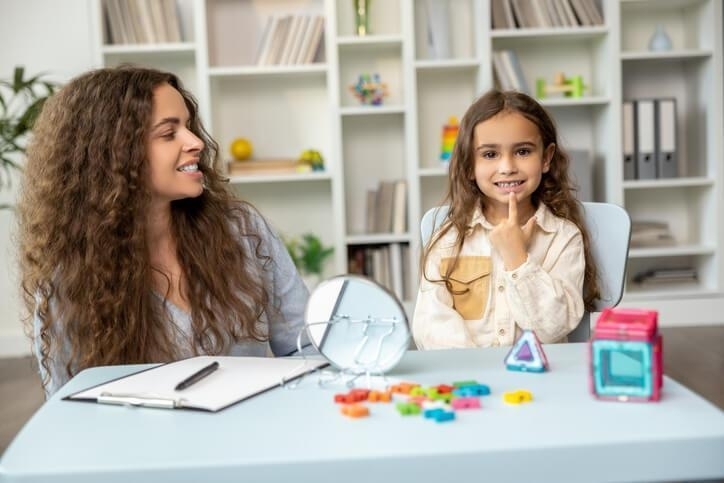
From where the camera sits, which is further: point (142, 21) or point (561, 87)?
point (561, 87)

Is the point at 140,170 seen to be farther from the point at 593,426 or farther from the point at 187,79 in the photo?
the point at 187,79

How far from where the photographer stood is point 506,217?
1814 mm

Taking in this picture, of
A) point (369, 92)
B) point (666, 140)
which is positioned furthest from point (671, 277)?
point (369, 92)

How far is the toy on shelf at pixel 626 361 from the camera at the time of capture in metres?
0.93

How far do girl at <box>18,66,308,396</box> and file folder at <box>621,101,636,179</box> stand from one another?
2.87m

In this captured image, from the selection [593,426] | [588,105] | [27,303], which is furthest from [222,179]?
[588,105]

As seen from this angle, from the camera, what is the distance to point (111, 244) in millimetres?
1563

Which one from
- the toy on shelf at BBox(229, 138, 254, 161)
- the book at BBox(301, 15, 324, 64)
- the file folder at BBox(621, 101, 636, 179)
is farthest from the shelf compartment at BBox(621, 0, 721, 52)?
the toy on shelf at BBox(229, 138, 254, 161)

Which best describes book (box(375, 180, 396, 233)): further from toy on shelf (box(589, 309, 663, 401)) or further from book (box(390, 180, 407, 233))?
toy on shelf (box(589, 309, 663, 401))

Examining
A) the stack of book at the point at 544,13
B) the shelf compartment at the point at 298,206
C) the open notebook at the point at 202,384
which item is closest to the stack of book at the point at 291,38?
the shelf compartment at the point at 298,206

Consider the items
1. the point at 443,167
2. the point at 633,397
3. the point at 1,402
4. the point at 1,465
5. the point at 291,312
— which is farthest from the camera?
the point at 443,167

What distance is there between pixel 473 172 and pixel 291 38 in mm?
2462

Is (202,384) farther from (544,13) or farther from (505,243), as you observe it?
(544,13)

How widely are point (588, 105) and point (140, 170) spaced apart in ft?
10.7
